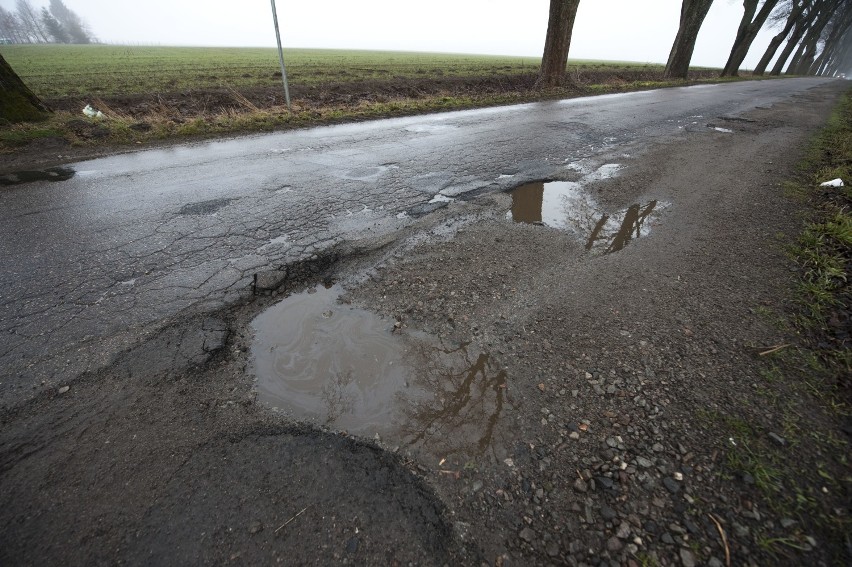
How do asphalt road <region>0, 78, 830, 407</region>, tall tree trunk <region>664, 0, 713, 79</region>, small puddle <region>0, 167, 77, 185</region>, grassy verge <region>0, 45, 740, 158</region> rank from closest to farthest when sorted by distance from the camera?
asphalt road <region>0, 78, 830, 407</region>, small puddle <region>0, 167, 77, 185</region>, grassy verge <region>0, 45, 740, 158</region>, tall tree trunk <region>664, 0, 713, 79</region>

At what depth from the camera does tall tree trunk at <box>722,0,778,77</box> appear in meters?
23.0

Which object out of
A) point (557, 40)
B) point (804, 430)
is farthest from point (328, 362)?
point (557, 40)

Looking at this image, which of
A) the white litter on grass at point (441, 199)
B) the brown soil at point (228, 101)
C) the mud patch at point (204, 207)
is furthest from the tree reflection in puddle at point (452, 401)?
the brown soil at point (228, 101)

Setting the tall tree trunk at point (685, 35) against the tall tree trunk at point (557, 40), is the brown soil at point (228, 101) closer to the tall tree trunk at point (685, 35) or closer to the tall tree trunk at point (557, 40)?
the tall tree trunk at point (557, 40)

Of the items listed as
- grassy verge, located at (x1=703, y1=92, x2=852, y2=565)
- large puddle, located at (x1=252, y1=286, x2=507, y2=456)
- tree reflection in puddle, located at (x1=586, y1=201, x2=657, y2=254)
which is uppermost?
tree reflection in puddle, located at (x1=586, y1=201, x2=657, y2=254)

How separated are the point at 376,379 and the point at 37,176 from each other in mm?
6591

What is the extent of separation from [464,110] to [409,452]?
36.9 feet

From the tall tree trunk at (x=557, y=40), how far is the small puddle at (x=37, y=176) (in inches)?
598

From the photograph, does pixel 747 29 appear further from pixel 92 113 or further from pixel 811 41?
pixel 92 113

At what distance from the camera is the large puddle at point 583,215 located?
4.12 m

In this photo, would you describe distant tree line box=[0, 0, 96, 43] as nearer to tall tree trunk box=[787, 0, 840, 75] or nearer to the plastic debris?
the plastic debris

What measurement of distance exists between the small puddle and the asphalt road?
0.10 m

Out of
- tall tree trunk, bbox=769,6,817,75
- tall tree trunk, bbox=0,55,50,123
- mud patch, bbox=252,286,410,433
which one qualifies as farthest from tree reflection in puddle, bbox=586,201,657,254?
tall tree trunk, bbox=769,6,817,75

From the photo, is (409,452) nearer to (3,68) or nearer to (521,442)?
(521,442)
